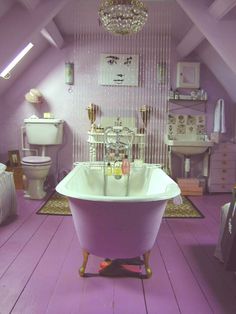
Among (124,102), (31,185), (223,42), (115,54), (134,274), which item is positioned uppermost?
(115,54)

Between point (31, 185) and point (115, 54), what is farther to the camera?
point (115, 54)

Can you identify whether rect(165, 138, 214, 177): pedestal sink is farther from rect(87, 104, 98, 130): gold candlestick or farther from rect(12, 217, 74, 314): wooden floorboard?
rect(12, 217, 74, 314): wooden floorboard

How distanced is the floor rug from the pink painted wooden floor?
1.51ft

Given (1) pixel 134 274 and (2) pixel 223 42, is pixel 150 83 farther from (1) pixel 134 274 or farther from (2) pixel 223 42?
(1) pixel 134 274

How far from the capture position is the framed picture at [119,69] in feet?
15.7

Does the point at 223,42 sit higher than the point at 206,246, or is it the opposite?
the point at 223,42

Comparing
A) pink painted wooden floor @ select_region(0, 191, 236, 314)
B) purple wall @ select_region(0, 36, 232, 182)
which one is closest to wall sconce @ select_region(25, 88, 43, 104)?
purple wall @ select_region(0, 36, 232, 182)

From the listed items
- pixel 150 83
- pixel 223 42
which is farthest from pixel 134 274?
pixel 150 83

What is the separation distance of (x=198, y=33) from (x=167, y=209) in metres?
2.17

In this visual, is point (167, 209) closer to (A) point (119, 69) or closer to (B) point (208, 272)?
(B) point (208, 272)

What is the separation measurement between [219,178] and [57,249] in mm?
2909

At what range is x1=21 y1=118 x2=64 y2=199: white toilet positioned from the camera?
418 cm

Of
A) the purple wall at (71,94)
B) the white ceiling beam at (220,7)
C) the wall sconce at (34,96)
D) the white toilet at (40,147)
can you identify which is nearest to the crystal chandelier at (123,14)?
the white ceiling beam at (220,7)

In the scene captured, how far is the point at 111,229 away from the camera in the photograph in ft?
7.04
